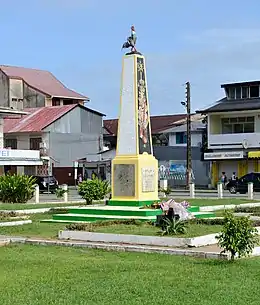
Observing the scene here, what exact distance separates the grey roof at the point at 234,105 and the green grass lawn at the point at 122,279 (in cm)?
4077

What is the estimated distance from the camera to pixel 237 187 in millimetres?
43875

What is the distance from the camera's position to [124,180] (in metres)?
21.6

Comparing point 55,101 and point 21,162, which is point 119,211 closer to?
point 21,162

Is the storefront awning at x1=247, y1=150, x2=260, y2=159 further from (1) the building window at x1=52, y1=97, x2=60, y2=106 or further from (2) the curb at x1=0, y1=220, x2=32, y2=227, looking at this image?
(2) the curb at x1=0, y1=220, x2=32, y2=227

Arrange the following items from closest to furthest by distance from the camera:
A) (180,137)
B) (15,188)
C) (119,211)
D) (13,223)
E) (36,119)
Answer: (13,223)
(119,211)
(15,188)
(36,119)
(180,137)

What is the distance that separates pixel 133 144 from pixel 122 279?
458 inches

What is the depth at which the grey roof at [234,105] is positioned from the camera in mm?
52481

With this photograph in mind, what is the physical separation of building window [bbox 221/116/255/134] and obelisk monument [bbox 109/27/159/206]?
3320 cm

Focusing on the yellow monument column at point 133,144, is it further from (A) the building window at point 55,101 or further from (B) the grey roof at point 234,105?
(A) the building window at point 55,101

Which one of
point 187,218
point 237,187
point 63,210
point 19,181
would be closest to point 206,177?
point 237,187

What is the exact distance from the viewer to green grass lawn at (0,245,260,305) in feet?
28.4

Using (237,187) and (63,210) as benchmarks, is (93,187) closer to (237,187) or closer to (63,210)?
(63,210)

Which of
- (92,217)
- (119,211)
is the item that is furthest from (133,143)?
(92,217)

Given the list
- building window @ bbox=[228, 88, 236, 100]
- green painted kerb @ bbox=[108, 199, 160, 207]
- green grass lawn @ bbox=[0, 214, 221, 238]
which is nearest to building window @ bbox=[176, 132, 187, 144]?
building window @ bbox=[228, 88, 236, 100]
